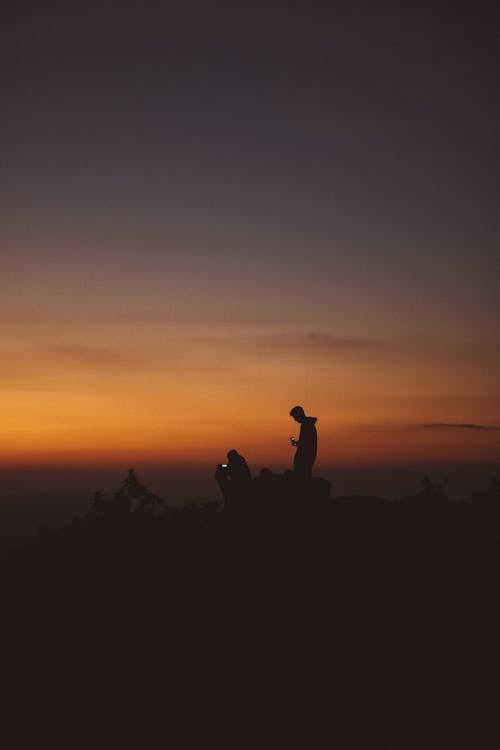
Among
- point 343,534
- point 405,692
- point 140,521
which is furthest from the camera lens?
point 140,521

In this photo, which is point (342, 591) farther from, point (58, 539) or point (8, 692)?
point (58, 539)

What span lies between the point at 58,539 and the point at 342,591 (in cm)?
1390

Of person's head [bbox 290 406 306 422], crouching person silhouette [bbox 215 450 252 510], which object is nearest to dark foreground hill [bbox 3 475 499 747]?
crouching person silhouette [bbox 215 450 252 510]

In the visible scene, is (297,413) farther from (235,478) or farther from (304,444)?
(235,478)

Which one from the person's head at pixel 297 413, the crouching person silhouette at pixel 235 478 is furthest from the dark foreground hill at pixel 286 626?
the person's head at pixel 297 413

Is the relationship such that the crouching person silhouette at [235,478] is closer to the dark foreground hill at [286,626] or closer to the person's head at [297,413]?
the dark foreground hill at [286,626]

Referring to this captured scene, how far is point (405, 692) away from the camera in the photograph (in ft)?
48.6

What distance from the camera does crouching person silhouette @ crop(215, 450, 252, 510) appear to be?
1964 centimetres

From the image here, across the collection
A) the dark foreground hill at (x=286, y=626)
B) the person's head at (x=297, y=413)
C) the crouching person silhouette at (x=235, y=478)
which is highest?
the person's head at (x=297, y=413)

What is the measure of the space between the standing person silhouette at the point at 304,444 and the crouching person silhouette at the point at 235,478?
4.66 feet

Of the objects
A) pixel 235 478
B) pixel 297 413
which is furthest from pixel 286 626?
pixel 297 413

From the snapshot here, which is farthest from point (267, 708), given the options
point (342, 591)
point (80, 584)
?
point (80, 584)

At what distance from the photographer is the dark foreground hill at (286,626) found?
1483cm

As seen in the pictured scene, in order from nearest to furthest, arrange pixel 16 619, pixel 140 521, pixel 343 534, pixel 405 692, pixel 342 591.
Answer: pixel 405 692
pixel 342 591
pixel 343 534
pixel 16 619
pixel 140 521
